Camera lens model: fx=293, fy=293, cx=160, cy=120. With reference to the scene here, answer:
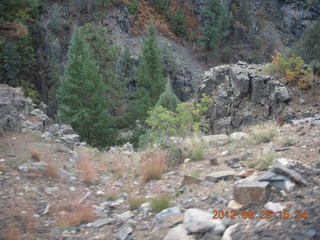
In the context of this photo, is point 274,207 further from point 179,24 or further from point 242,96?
point 179,24

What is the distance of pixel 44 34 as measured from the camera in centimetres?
3042

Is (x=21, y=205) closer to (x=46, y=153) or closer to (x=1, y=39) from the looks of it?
(x=46, y=153)

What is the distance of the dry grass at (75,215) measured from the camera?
133 inches

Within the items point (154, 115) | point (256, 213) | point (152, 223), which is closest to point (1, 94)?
point (154, 115)

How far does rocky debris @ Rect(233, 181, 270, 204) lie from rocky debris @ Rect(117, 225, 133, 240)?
3.82 ft

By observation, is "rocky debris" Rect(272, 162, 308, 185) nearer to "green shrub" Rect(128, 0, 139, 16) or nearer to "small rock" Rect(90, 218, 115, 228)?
"small rock" Rect(90, 218, 115, 228)

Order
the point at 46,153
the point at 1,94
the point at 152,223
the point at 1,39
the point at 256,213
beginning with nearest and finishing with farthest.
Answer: the point at 256,213
the point at 152,223
the point at 46,153
the point at 1,39
the point at 1,94

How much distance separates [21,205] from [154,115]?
182 inches

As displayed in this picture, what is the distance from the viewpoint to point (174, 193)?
3963 millimetres

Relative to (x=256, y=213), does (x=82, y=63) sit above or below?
below

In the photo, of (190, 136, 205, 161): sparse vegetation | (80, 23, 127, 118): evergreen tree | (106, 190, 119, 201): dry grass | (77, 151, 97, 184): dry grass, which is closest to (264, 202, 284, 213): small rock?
(106, 190, 119, 201): dry grass

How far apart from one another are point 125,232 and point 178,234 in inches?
26.4

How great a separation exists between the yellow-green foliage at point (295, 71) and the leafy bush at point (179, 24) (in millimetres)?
23812
